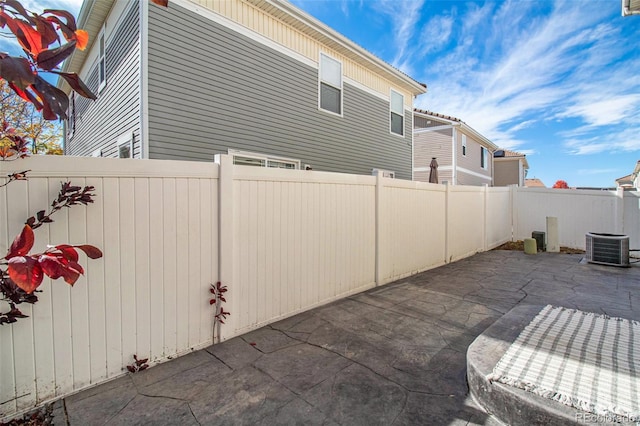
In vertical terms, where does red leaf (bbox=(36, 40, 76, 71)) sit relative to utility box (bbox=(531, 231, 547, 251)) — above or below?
above

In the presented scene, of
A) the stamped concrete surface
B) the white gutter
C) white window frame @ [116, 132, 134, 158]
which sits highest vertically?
the white gutter

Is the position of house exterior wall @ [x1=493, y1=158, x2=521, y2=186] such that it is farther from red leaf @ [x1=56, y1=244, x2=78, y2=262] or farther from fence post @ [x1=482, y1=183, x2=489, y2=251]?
red leaf @ [x1=56, y1=244, x2=78, y2=262]

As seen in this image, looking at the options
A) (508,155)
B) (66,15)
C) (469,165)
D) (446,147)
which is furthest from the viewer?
(508,155)

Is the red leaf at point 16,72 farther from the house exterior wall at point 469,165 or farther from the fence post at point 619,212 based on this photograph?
the house exterior wall at point 469,165

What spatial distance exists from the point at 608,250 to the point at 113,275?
30.6ft

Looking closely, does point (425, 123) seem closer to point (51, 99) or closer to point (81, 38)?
point (81, 38)

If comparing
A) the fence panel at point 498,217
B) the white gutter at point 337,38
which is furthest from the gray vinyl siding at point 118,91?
the fence panel at point 498,217

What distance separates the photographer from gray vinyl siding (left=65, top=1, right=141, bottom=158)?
5203 millimetres

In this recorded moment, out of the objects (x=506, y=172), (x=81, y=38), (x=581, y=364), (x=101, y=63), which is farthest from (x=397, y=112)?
(x=506, y=172)

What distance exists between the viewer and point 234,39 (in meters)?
6.02

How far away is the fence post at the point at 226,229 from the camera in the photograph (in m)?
3.04

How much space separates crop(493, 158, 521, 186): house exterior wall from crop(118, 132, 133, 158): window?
979 inches

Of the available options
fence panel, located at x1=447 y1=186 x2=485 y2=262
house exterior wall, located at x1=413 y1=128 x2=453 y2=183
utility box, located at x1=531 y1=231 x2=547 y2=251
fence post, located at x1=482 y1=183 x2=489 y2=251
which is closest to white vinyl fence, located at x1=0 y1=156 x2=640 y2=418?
fence panel, located at x1=447 y1=186 x2=485 y2=262

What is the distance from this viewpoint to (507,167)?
920 inches
